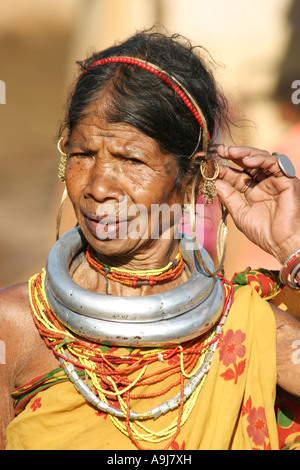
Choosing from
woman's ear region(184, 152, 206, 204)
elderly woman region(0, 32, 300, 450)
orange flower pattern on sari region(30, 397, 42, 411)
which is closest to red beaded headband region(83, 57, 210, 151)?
elderly woman region(0, 32, 300, 450)

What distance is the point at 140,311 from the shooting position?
2.20m

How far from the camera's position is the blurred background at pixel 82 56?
7195 mm

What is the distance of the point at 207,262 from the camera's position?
102 inches

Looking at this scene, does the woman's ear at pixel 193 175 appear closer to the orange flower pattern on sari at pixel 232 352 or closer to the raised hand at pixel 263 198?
the raised hand at pixel 263 198

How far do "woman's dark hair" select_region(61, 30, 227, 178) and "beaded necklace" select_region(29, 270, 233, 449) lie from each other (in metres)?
0.82

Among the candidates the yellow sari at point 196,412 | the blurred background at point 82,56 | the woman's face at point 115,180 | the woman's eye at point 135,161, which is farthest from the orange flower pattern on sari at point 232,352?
the blurred background at point 82,56

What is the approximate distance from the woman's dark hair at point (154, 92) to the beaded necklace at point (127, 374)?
817mm

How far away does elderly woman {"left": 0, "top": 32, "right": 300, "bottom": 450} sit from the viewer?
2.24 m

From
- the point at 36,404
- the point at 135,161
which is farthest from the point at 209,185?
the point at 36,404

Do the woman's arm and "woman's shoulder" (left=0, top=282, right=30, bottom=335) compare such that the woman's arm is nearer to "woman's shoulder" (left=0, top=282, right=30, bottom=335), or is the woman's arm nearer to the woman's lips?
the woman's lips

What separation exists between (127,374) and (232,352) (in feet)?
1.54

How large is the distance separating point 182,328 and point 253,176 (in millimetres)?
891
